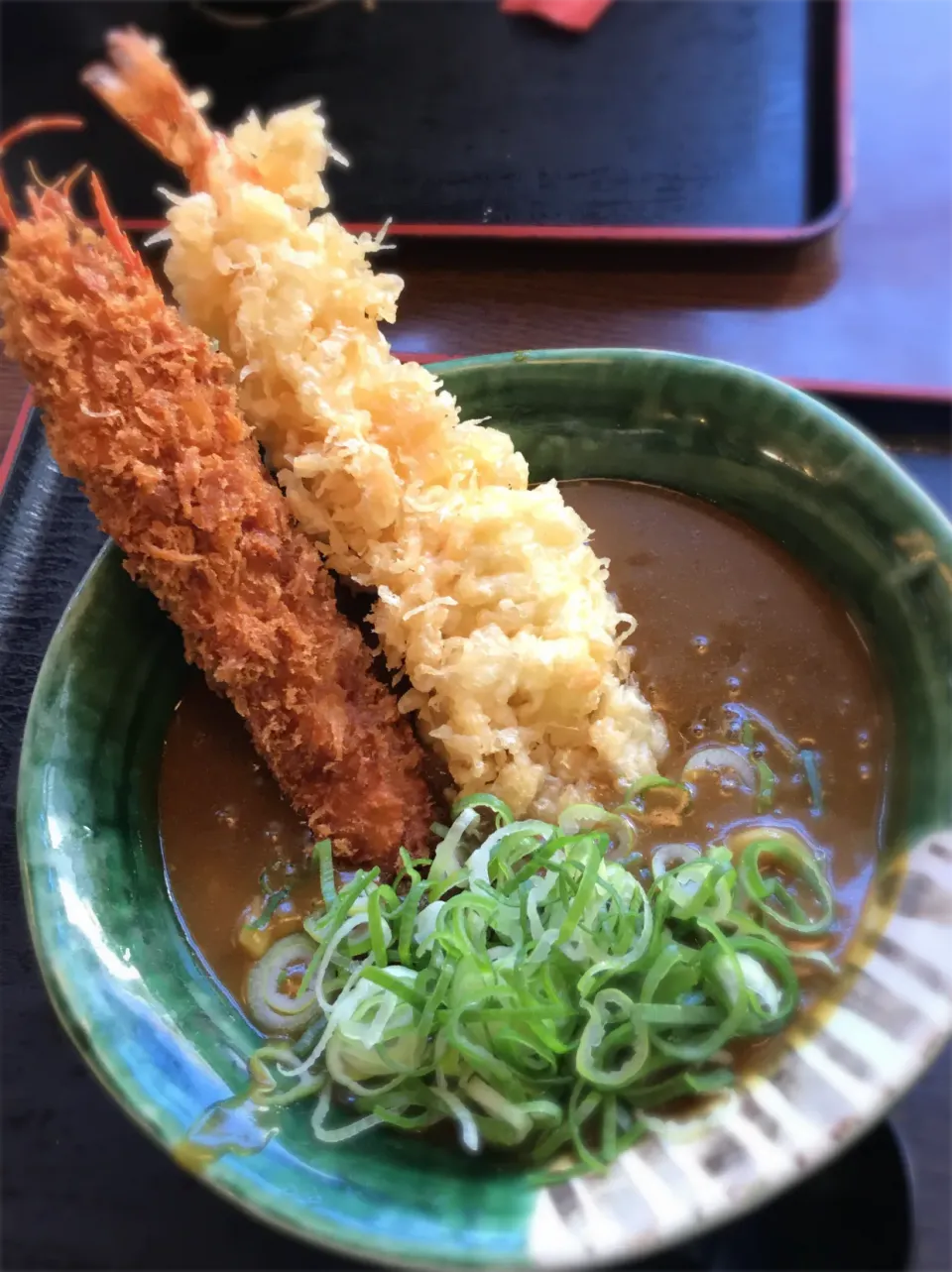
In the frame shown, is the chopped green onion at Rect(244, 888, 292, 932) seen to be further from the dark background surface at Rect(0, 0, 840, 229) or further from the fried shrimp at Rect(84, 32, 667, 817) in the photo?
the dark background surface at Rect(0, 0, 840, 229)

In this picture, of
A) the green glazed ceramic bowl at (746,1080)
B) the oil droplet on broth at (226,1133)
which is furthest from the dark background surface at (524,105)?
the oil droplet on broth at (226,1133)

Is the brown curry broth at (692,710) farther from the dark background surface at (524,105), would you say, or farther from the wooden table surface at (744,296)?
the dark background surface at (524,105)

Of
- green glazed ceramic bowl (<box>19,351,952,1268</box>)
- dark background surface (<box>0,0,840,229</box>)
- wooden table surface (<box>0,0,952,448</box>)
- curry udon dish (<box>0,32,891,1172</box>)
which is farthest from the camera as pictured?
dark background surface (<box>0,0,840,229</box>)

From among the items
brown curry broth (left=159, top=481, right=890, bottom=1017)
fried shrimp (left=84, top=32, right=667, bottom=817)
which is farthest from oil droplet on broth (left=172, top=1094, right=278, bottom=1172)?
fried shrimp (left=84, top=32, right=667, bottom=817)

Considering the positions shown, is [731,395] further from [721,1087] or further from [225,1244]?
[225,1244]

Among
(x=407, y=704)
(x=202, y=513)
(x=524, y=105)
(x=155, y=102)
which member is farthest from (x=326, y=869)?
(x=524, y=105)
